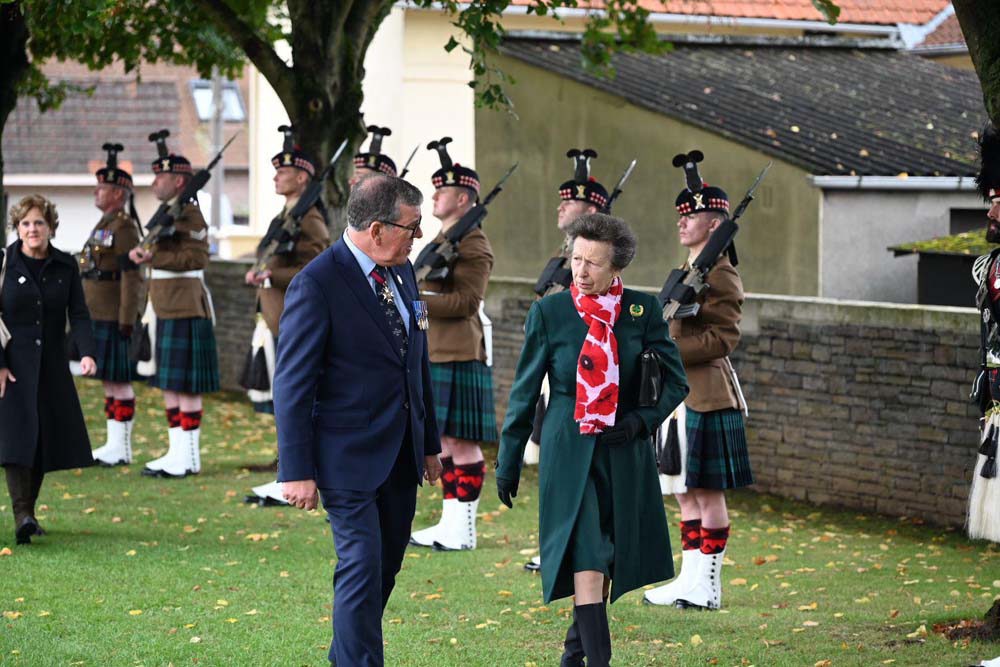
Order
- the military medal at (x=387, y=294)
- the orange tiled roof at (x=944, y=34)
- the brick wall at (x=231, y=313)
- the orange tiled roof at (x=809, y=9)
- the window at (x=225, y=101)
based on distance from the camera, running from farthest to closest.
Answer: the window at (x=225, y=101)
the orange tiled roof at (x=944, y=34)
the orange tiled roof at (x=809, y=9)
the brick wall at (x=231, y=313)
the military medal at (x=387, y=294)

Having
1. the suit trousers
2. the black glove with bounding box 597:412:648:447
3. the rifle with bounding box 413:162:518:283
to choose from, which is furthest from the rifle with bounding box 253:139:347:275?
the black glove with bounding box 597:412:648:447

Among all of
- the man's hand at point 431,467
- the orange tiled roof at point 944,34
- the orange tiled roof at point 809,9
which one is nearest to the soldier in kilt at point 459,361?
the man's hand at point 431,467

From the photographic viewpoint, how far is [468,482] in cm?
992

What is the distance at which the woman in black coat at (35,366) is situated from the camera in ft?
30.5

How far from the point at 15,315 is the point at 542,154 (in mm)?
11601

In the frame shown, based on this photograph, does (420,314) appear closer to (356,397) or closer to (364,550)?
(356,397)

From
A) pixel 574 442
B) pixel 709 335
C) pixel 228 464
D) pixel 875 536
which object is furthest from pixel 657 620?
pixel 228 464

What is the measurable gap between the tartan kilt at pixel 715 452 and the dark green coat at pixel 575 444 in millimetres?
1803

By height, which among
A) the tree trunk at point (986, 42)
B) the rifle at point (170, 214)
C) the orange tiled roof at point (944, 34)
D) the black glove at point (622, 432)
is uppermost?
the orange tiled roof at point (944, 34)

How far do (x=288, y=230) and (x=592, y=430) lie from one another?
204 inches

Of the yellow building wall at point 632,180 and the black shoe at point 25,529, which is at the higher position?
the yellow building wall at point 632,180

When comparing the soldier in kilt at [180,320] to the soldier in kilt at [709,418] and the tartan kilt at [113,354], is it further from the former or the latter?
the soldier in kilt at [709,418]

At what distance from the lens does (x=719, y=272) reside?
8148 millimetres

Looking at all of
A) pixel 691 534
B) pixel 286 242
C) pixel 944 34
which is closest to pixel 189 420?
pixel 286 242
